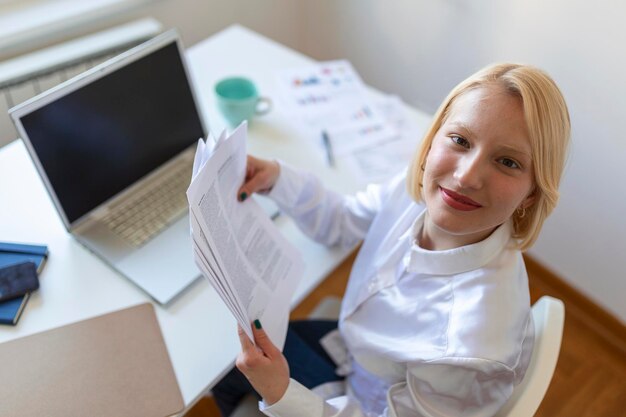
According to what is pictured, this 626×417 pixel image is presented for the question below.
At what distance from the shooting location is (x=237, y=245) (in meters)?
0.84

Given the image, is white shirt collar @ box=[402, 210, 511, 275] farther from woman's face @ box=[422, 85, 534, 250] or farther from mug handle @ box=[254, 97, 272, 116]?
mug handle @ box=[254, 97, 272, 116]

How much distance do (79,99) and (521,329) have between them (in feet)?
2.69

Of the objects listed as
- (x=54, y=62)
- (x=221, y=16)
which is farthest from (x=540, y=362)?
(x=221, y=16)

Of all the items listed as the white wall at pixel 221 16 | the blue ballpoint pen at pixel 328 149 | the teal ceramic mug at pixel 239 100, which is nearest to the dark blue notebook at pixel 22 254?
the teal ceramic mug at pixel 239 100

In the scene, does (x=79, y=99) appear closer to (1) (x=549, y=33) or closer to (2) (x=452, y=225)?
(2) (x=452, y=225)

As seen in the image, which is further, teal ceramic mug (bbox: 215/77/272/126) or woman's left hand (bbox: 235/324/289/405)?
teal ceramic mug (bbox: 215/77/272/126)

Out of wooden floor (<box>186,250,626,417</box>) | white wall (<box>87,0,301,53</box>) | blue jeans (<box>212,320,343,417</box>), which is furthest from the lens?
white wall (<box>87,0,301,53</box>)

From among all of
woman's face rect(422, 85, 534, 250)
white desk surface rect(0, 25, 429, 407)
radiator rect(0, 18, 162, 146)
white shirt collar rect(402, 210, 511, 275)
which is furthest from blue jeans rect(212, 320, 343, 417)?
radiator rect(0, 18, 162, 146)

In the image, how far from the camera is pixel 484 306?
2.62 feet

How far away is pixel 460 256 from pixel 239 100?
65 cm

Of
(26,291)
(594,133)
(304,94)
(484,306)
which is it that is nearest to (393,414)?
(484,306)

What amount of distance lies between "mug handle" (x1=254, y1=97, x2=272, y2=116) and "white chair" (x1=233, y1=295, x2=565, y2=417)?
30.0 inches

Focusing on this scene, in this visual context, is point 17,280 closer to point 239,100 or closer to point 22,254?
point 22,254

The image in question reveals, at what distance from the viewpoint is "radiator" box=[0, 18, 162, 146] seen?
58.9 inches
